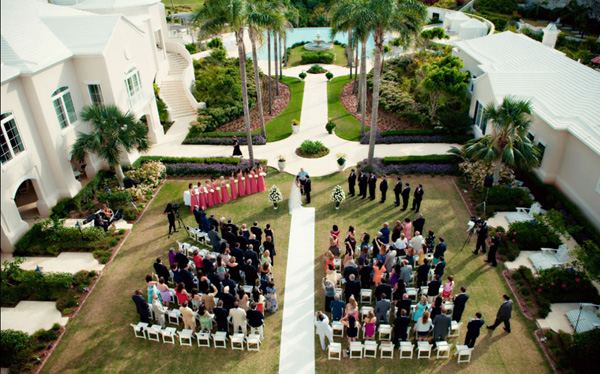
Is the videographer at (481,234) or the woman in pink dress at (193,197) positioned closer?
the videographer at (481,234)

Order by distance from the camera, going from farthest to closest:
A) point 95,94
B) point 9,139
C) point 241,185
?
point 95,94
point 241,185
point 9,139

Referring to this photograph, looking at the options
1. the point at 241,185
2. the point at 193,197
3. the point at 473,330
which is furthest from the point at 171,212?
the point at 473,330

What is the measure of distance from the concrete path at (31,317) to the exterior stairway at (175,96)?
18099 millimetres

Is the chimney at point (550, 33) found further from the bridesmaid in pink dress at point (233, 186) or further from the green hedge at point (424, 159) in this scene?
the bridesmaid in pink dress at point (233, 186)

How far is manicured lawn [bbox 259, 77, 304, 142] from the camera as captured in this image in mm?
29328

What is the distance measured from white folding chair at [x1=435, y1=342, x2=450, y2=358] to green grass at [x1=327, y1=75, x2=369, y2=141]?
1714cm

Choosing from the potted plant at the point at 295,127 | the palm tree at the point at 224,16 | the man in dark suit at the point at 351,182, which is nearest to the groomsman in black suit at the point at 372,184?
the man in dark suit at the point at 351,182

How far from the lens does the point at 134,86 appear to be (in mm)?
24969

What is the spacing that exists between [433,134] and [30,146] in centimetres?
2273

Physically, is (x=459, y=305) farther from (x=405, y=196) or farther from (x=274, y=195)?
(x=274, y=195)

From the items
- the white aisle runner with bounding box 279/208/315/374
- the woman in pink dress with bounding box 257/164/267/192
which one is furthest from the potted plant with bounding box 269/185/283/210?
the woman in pink dress with bounding box 257/164/267/192

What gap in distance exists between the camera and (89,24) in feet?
72.3

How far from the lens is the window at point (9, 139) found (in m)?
17.6

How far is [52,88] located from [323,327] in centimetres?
1665
